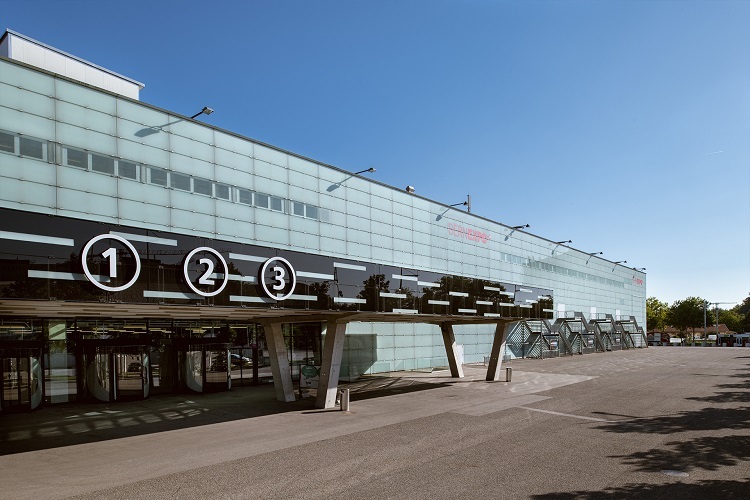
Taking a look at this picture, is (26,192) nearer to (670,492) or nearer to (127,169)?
(127,169)

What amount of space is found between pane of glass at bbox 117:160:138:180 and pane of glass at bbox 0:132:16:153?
12.0ft

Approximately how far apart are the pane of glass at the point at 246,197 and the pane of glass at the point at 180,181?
268 centimetres

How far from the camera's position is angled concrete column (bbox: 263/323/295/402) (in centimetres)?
2289

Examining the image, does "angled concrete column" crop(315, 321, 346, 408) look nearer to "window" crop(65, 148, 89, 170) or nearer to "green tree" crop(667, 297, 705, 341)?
"window" crop(65, 148, 89, 170)

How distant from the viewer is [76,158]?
59.5 feet

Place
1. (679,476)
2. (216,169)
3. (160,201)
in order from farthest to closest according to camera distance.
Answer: (216,169), (160,201), (679,476)

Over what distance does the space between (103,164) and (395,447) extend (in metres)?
14.7

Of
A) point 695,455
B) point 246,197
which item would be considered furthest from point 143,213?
point 695,455

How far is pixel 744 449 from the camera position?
1305 cm

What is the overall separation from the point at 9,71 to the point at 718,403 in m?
29.2

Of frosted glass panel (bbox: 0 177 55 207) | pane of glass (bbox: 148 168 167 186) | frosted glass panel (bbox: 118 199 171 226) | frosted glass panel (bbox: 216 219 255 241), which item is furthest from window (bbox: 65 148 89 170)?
frosted glass panel (bbox: 216 219 255 241)

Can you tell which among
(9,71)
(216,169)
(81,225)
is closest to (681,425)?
(81,225)

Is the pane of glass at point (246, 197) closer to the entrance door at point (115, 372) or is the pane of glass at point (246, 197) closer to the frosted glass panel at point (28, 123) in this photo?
the frosted glass panel at point (28, 123)

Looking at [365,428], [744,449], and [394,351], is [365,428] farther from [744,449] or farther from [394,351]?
[394,351]
